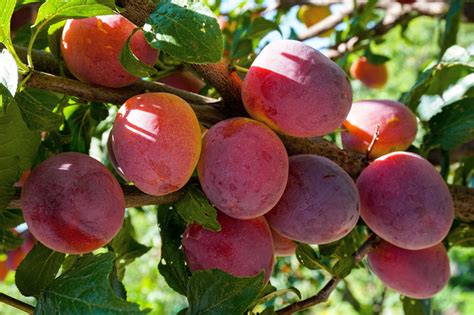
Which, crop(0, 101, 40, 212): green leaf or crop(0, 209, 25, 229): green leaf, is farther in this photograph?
crop(0, 209, 25, 229): green leaf

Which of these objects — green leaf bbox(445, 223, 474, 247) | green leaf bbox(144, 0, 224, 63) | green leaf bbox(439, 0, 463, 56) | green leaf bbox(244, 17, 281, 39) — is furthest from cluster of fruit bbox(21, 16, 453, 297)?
green leaf bbox(244, 17, 281, 39)

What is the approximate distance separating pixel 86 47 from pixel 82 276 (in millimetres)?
307

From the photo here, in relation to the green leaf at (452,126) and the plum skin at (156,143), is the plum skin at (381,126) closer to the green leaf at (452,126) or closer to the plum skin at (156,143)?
the green leaf at (452,126)

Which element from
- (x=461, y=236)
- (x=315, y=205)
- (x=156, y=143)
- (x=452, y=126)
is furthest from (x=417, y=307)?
(x=156, y=143)

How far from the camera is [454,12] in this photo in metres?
1.16

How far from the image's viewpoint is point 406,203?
85 centimetres

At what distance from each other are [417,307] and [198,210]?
0.59 metres

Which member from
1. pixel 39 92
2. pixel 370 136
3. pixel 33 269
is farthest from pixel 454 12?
pixel 33 269

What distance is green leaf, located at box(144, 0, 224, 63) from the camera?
1.96ft

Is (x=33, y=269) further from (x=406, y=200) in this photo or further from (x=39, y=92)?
(x=406, y=200)

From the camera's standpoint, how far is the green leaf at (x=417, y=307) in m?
1.11

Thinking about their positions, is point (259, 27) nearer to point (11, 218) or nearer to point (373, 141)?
point (373, 141)

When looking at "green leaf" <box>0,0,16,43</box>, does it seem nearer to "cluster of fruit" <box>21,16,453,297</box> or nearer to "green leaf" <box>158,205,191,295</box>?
"cluster of fruit" <box>21,16,453,297</box>

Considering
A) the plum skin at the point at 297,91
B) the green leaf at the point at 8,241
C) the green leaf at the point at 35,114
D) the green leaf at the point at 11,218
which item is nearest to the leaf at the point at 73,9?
the green leaf at the point at 35,114
